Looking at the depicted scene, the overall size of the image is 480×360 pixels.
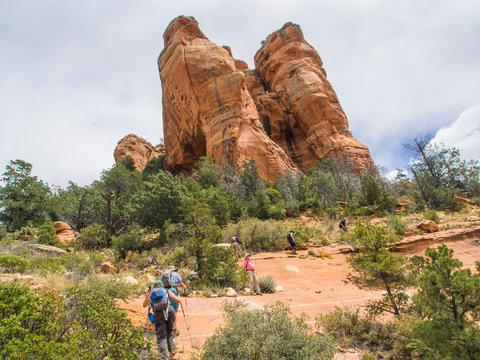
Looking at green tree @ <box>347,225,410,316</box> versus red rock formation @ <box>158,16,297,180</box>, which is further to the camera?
red rock formation @ <box>158,16,297,180</box>

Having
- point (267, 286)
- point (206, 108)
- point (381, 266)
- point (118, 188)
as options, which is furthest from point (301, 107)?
point (381, 266)

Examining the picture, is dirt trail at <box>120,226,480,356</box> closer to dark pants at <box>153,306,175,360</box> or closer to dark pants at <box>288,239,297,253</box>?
dark pants at <box>153,306,175,360</box>

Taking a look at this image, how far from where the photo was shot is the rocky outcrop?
2975 cm

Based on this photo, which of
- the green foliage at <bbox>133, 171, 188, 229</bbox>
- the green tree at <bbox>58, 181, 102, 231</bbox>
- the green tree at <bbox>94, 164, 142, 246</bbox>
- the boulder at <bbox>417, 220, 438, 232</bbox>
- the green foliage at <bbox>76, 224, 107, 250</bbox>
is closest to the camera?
the boulder at <bbox>417, 220, 438, 232</bbox>

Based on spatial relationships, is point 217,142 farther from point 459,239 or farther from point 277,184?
point 459,239

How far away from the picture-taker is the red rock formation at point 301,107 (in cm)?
3362

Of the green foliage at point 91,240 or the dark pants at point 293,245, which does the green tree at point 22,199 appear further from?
the dark pants at point 293,245

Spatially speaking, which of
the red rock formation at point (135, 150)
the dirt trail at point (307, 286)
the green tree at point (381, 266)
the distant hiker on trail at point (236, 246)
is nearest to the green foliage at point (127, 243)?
the distant hiker on trail at point (236, 246)

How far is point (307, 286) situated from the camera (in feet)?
27.7

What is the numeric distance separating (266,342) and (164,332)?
5.20 ft

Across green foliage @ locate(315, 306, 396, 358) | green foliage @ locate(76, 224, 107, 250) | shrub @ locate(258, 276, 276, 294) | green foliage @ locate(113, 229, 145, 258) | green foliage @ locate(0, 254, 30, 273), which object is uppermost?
green foliage @ locate(76, 224, 107, 250)

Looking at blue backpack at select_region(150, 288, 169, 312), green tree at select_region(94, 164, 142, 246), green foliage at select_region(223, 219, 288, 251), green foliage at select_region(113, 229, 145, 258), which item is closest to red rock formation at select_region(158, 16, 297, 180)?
green tree at select_region(94, 164, 142, 246)

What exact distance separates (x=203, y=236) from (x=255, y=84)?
1642 inches

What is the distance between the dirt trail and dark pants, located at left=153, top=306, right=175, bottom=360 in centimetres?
27
